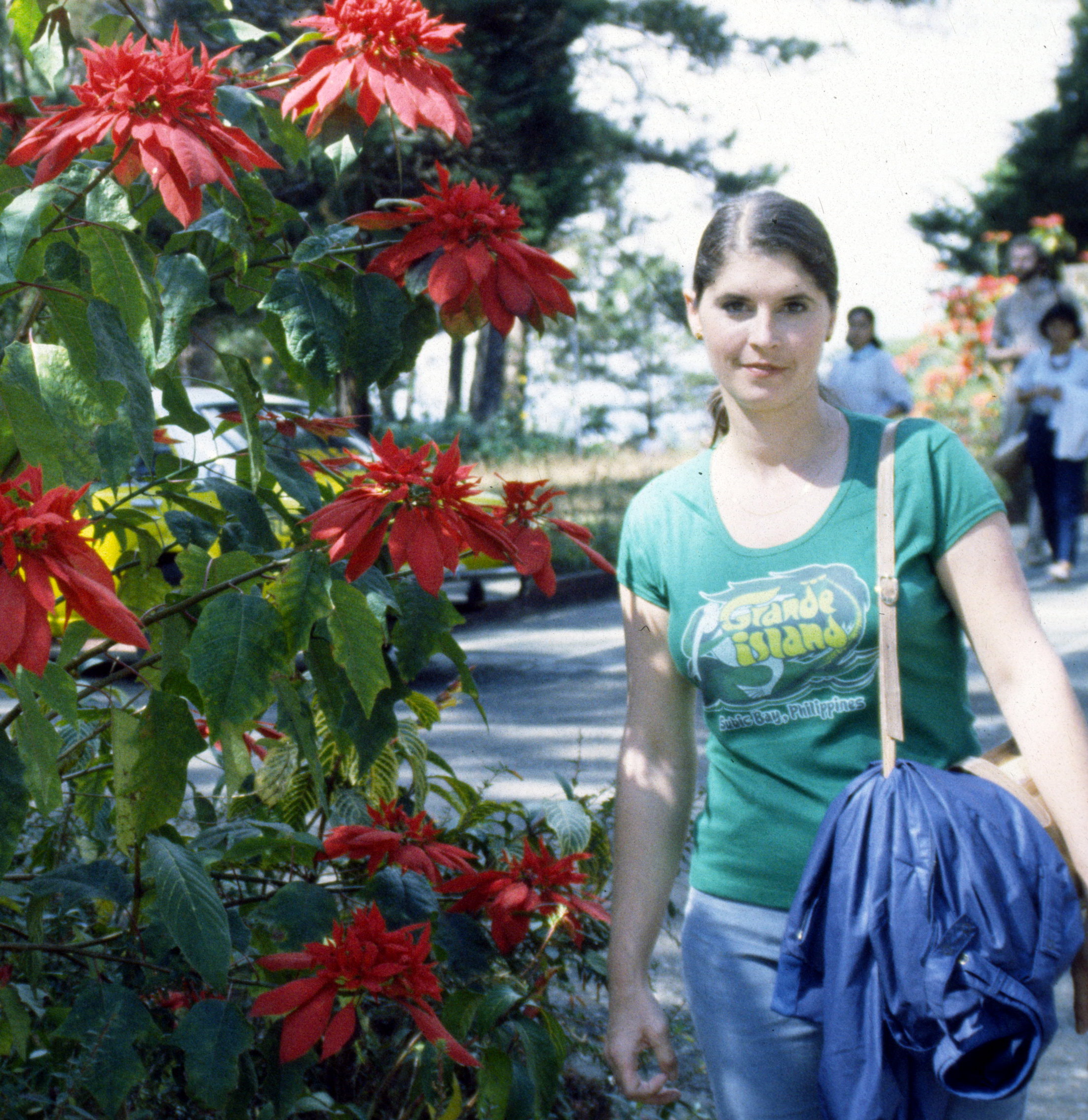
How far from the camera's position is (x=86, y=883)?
1.84 metres

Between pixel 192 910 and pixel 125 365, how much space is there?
0.65 m

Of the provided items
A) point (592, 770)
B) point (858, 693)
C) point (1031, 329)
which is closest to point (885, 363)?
point (1031, 329)

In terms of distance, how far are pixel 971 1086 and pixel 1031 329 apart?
9.48 m

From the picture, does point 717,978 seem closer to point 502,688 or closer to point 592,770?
point 592,770

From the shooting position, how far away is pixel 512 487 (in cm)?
181

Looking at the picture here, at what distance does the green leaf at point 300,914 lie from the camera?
A: 1.85m

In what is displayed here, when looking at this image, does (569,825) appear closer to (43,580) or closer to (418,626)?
(418,626)

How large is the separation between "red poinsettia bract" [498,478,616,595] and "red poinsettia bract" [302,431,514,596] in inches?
6.3

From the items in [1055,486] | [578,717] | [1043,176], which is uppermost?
[1043,176]

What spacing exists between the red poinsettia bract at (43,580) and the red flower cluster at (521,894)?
3.27 ft

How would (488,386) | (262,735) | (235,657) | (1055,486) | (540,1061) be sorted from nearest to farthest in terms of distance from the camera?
(235,657)
(540,1061)
(262,735)
(1055,486)
(488,386)

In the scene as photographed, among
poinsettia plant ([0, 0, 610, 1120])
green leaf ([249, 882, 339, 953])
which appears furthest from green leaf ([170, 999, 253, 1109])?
green leaf ([249, 882, 339, 953])

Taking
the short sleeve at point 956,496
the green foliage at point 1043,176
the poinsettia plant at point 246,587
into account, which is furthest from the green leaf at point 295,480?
the green foliage at point 1043,176

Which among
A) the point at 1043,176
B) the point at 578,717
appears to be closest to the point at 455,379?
the point at 1043,176
